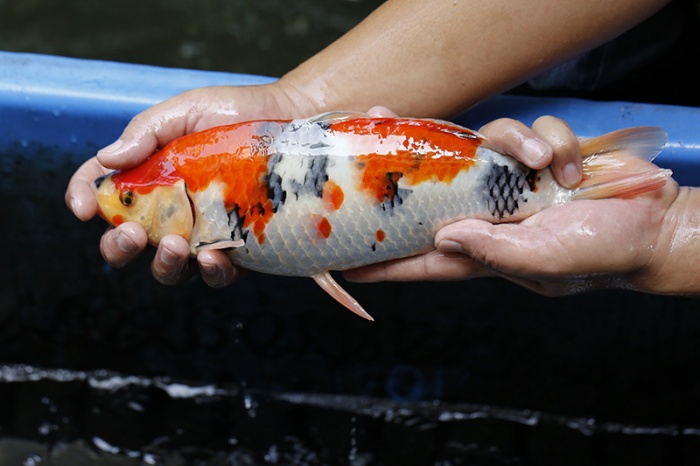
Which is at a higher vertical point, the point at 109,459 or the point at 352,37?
the point at 352,37

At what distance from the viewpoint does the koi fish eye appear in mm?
1636

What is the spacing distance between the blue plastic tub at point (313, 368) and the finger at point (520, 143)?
714 millimetres

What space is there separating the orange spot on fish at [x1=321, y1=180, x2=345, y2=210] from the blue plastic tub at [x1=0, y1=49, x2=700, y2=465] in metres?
0.71

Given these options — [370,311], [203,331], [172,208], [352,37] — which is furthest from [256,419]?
[352,37]

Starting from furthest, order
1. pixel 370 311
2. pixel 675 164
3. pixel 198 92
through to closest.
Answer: pixel 370 311 → pixel 675 164 → pixel 198 92

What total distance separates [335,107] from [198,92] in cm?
34

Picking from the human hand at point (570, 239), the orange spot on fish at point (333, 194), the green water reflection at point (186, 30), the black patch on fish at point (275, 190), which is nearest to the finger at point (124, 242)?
the black patch on fish at point (275, 190)

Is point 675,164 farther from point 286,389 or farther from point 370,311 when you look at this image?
point 286,389

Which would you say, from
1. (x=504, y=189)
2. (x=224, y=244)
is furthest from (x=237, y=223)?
(x=504, y=189)

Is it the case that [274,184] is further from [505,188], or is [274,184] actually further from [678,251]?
[678,251]

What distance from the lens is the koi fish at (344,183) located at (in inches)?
61.8

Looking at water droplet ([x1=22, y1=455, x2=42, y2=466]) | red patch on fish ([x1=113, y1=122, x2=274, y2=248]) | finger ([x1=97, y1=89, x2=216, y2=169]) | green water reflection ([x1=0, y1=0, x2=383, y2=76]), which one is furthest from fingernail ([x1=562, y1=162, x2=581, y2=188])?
green water reflection ([x1=0, y1=0, x2=383, y2=76])

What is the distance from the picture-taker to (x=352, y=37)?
76.4 inches

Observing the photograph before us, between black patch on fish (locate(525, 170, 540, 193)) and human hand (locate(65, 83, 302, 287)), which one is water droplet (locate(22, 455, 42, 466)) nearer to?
human hand (locate(65, 83, 302, 287))
